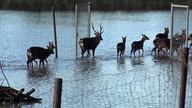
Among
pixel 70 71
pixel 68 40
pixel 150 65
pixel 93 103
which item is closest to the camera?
pixel 93 103

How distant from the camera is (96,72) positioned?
58.1 feet

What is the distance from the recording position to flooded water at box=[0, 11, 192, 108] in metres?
12.4

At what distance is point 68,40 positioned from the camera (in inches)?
1096

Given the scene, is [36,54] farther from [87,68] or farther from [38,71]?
[87,68]

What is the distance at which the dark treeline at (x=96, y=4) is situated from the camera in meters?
51.3

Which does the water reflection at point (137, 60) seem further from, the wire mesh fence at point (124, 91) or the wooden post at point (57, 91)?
the wooden post at point (57, 91)

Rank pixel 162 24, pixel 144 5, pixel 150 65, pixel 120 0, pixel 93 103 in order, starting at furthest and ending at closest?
pixel 120 0, pixel 144 5, pixel 162 24, pixel 150 65, pixel 93 103

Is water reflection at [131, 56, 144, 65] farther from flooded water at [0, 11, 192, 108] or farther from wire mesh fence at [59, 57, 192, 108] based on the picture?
wire mesh fence at [59, 57, 192, 108]

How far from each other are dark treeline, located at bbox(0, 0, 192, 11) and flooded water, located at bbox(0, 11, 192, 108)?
51.1ft

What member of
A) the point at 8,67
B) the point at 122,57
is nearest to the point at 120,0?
the point at 122,57

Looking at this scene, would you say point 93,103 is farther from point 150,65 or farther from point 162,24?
point 162,24

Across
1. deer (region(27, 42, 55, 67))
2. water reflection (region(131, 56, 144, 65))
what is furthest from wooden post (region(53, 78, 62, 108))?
water reflection (region(131, 56, 144, 65))

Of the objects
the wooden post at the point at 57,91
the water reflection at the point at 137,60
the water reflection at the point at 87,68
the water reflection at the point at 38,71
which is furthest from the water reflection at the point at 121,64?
the wooden post at the point at 57,91

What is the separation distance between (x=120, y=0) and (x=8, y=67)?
143 ft
